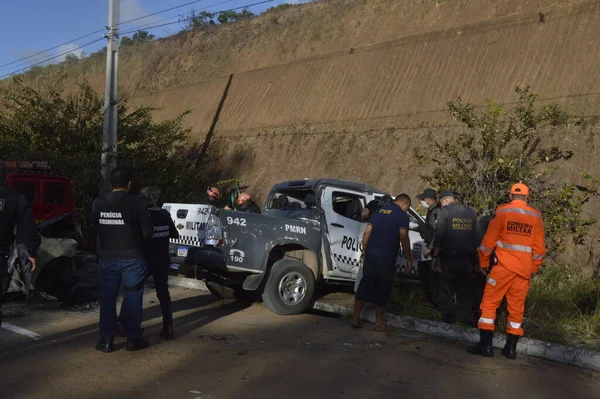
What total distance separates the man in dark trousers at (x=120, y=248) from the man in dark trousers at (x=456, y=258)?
12.4 ft

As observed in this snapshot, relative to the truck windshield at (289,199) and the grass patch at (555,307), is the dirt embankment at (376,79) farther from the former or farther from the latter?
the truck windshield at (289,199)

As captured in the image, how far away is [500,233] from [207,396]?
138 inches

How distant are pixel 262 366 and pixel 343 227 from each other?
395cm

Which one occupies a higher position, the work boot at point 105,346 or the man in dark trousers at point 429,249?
the man in dark trousers at point 429,249

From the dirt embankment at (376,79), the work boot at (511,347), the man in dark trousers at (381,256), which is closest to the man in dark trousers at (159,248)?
the man in dark trousers at (381,256)

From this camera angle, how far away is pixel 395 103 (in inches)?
799

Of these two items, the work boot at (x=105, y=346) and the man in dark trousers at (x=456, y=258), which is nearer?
the work boot at (x=105, y=346)

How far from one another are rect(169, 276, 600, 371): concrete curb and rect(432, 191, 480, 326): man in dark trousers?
312mm

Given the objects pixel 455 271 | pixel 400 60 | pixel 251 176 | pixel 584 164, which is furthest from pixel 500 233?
pixel 251 176

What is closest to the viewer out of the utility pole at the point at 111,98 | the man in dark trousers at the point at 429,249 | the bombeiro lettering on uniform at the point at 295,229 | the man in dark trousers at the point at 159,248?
the man in dark trousers at the point at 159,248

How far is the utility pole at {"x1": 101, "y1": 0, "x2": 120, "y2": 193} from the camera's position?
1541 cm

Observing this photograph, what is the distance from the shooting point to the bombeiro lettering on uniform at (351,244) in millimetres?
9992

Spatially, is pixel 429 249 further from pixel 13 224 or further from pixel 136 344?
pixel 13 224

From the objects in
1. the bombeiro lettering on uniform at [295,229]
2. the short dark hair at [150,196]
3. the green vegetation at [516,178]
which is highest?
the green vegetation at [516,178]
